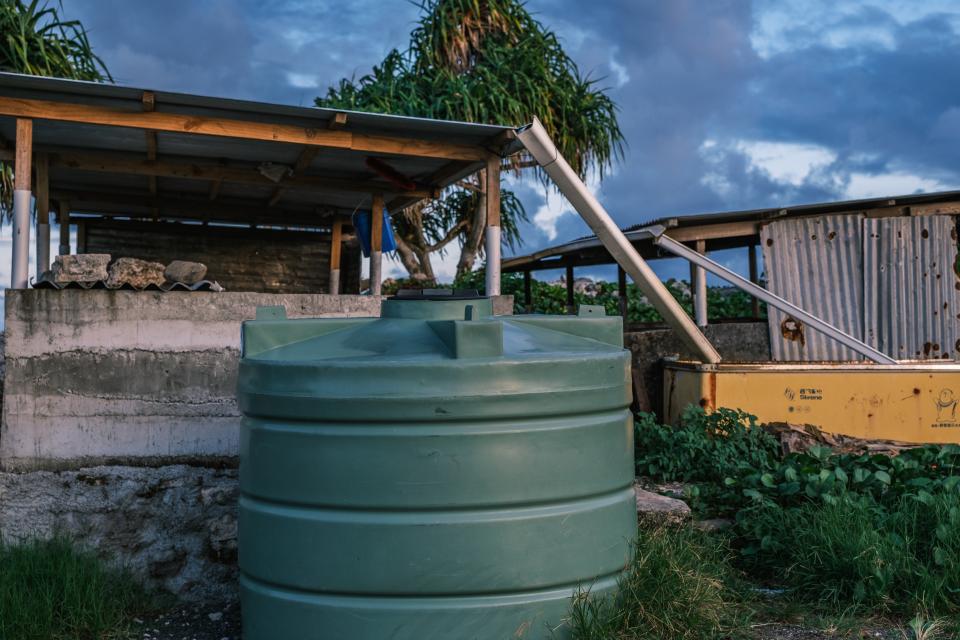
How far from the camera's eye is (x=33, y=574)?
181 inches

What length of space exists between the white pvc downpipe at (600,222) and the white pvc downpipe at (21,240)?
4.36 m

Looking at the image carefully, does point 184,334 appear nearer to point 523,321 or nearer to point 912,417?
point 523,321

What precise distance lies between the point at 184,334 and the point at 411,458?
380 cm

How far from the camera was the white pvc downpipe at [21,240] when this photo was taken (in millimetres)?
6879

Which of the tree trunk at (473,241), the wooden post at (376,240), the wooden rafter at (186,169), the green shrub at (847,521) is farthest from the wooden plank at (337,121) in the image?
the tree trunk at (473,241)

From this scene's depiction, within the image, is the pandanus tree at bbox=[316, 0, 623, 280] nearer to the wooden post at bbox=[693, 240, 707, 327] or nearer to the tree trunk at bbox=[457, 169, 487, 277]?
the tree trunk at bbox=[457, 169, 487, 277]

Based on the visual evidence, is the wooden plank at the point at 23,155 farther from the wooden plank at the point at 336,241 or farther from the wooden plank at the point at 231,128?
the wooden plank at the point at 336,241

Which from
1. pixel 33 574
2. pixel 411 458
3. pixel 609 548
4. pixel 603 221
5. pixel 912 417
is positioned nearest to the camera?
pixel 411 458

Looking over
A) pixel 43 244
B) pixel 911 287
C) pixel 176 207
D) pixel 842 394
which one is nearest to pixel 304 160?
pixel 43 244

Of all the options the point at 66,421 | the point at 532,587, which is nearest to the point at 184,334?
the point at 66,421

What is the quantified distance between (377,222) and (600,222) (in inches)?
233

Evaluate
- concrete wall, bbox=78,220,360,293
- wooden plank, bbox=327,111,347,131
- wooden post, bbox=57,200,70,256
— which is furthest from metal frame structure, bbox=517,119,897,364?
wooden post, bbox=57,200,70,256

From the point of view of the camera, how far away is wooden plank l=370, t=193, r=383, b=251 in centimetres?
1085

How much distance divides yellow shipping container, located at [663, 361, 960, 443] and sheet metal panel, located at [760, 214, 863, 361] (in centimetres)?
202
